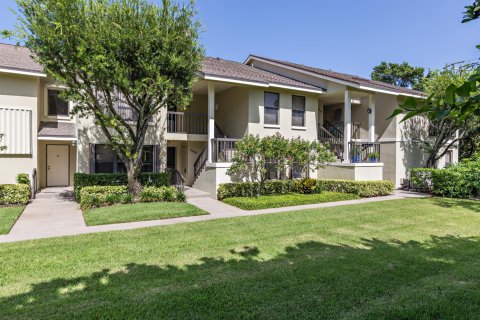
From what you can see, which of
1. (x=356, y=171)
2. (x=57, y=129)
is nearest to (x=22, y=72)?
(x=57, y=129)

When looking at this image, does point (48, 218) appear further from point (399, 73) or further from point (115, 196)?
point (399, 73)

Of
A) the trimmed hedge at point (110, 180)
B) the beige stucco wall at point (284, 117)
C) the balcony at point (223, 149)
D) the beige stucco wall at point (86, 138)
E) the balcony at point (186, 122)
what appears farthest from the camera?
the balcony at point (186, 122)

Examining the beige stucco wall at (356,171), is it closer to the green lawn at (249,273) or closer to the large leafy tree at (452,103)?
the green lawn at (249,273)

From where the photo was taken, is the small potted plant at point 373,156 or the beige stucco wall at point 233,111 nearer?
the beige stucco wall at point 233,111

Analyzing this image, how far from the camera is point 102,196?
11.4 m

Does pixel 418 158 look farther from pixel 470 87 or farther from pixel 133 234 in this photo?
pixel 470 87

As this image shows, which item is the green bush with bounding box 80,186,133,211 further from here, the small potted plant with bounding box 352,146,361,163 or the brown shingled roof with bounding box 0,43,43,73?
the small potted plant with bounding box 352,146,361,163

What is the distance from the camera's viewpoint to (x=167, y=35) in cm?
1107

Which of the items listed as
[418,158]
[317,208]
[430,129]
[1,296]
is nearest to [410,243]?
[317,208]

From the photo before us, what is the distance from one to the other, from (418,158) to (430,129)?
2.20 m

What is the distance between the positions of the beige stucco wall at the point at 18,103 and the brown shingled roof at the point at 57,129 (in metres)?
0.54

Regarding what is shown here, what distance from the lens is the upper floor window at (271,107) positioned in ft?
52.6

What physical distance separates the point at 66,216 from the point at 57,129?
22.6 feet

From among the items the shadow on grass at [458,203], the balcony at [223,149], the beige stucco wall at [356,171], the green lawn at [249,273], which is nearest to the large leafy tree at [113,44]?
the balcony at [223,149]
